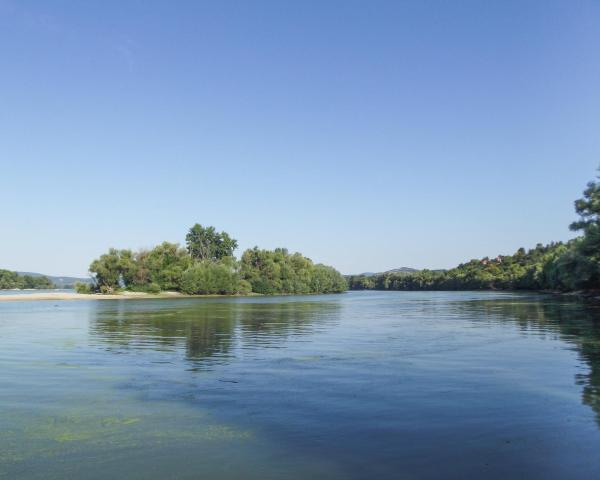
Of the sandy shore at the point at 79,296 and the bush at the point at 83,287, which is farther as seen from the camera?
the bush at the point at 83,287

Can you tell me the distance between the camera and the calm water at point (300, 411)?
10.5 meters

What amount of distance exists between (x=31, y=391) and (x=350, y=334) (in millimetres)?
24440

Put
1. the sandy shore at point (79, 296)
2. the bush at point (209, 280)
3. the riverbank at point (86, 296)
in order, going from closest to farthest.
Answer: the sandy shore at point (79, 296) → the riverbank at point (86, 296) → the bush at point (209, 280)

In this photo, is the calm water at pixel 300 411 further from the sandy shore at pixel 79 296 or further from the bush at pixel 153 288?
→ the bush at pixel 153 288

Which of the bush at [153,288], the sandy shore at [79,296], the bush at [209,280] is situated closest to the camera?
the sandy shore at [79,296]

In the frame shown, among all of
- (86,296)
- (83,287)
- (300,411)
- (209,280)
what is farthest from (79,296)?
(300,411)

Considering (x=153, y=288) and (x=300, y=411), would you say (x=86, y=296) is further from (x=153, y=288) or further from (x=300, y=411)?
(x=300, y=411)

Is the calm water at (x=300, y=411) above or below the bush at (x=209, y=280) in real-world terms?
below

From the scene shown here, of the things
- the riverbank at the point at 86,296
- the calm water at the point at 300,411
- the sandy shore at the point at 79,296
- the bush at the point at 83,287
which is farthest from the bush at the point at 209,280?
the calm water at the point at 300,411

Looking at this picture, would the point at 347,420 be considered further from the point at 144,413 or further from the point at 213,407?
the point at 144,413

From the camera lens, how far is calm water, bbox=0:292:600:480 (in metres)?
10.5

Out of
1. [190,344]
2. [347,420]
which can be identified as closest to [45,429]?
[347,420]

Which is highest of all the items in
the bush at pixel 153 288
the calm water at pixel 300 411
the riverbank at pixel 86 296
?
the bush at pixel 153 288

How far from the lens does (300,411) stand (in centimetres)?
1484
